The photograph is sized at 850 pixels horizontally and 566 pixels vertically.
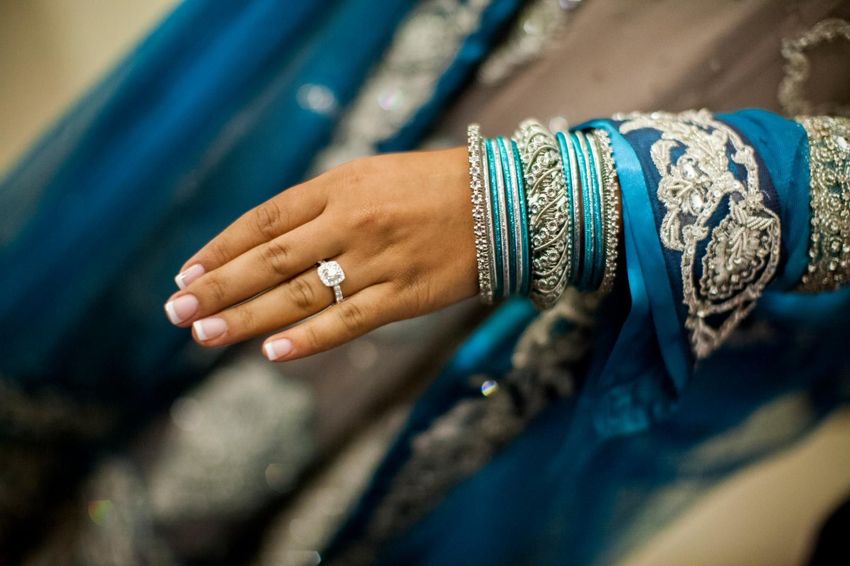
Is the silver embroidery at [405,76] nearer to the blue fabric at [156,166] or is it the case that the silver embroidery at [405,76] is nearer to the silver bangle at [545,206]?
the blue fabric at [156,166]

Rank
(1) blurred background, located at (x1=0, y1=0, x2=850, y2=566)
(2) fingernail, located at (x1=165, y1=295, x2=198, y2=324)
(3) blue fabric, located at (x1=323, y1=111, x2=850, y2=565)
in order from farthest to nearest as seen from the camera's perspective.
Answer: (1) blurred background, located at (x1=0, y1=0, x2=850, y2=566) < (3) blue fabric, located at (x1=323, y1=111, x2=850, y2=565) < (2) fingernail, located at (x1=165, y1=295, x2=198, y2=324)

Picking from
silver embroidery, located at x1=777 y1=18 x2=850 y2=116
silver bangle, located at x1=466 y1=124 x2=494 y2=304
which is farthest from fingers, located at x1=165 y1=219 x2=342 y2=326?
silver embroidery, located at x1=777 y1=18 x2=850 y2=116

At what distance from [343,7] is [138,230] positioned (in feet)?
1.15

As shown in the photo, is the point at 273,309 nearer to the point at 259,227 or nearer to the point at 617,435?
the point at 259,227

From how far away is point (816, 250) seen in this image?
0.47m

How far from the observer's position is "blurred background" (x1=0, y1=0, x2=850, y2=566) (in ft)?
2.30

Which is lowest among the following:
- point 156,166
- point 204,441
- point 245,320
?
point 204,441

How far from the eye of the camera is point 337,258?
0.43 m

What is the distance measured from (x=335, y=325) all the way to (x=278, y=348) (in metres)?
0.05

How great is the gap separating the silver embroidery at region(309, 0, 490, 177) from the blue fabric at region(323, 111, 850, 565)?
0.26m

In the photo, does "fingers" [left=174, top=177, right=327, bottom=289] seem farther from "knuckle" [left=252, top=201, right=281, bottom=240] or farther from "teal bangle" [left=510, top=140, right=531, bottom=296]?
"teal bangle" [left=510, top=140, right=531, bottom=296]

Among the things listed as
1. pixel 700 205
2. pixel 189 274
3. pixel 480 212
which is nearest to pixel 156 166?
pixel 189 274

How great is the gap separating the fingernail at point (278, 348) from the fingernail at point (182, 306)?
63 millimetres

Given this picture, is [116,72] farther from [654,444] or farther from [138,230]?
[654,444]
